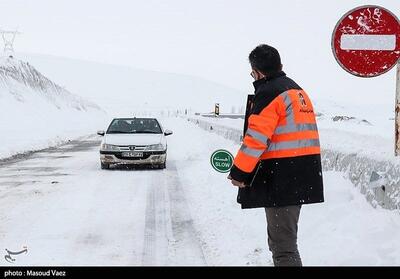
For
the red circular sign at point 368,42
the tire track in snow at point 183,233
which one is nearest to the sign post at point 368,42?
the red circular sign at point 368,42

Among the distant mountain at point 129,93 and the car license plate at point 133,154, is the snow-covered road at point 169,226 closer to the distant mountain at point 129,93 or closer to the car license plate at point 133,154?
the car license plate at point 133,154

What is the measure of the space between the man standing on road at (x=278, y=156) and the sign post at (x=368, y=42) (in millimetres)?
1644

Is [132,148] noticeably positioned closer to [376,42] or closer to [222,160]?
[222,160]

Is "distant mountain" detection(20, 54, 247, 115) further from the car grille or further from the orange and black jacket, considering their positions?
the orange and black jacket

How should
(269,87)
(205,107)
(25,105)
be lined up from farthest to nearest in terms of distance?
(205,107) < (25,105) < (269,87)

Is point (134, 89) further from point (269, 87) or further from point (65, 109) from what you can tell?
point (269, 87)

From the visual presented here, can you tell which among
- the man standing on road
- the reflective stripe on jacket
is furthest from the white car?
the reflective stripe on jacket

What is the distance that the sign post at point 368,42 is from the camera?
17.7ft

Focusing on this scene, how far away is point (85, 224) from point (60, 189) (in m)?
3.42

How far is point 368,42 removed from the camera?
5383mm

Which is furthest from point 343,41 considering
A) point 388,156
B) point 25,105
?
point 25,105

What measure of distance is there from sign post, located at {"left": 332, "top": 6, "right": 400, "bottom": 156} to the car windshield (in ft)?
34.0

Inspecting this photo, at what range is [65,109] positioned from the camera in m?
75.9

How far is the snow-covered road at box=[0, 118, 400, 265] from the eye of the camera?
5.32 metres
